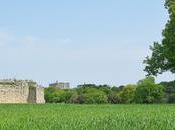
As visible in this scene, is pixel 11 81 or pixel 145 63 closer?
pixel 145 63

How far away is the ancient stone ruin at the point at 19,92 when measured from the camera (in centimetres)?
5066

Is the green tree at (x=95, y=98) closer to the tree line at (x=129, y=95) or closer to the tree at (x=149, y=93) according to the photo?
the tree line at (x=129, y=95)

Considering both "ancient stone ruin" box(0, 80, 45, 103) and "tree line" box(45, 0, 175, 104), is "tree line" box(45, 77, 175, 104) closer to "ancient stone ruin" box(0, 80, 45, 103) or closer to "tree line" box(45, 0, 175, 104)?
"tree line" box(45, 0, 175, 104)

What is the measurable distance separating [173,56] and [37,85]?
1847cm

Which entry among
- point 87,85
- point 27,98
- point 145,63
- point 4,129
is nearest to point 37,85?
point 27,98

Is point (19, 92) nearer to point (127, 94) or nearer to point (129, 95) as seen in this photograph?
point (129, 95)

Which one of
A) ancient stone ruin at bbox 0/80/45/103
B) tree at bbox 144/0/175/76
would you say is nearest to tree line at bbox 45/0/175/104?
tree at bbox 144/0/175/76

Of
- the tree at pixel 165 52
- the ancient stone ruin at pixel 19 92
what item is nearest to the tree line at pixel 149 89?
the tree at pixel 165 52

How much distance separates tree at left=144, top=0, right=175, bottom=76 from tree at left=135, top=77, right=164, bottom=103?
2372 cm

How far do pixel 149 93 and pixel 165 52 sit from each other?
29.2 meters

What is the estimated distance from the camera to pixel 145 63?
4538 centimetres

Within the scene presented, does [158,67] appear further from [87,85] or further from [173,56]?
[87,85]

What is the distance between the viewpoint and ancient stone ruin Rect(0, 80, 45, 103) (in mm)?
50656

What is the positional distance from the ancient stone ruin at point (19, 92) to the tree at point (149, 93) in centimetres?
1674
